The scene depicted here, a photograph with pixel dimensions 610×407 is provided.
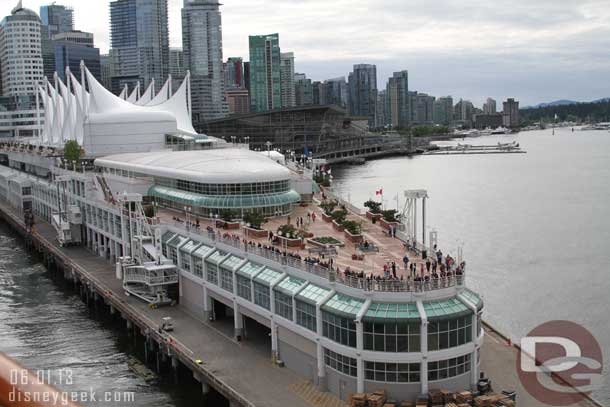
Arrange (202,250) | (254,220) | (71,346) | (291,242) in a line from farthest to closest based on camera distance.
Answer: (254,220)
(71,346)
(202,250)
(291,242)

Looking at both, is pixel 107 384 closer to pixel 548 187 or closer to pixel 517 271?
pixel 517 271

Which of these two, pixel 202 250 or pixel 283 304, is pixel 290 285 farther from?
pixel 202 250

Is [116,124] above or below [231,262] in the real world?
above

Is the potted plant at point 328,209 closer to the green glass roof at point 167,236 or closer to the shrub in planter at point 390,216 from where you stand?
the shrub in planter at point 390,216

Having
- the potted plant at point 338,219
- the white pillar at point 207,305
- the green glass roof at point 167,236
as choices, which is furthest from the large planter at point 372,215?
the green glass roof at point 167,236

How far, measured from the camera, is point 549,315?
124ft

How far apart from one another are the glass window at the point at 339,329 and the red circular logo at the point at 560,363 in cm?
645

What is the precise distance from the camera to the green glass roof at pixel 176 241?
37594 mm

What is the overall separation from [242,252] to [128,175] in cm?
2682

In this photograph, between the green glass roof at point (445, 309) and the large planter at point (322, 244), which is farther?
the large planter at point (322, 244)

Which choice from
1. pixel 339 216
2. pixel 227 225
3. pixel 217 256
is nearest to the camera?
pixel 217 256

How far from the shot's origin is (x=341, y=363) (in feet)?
79.6

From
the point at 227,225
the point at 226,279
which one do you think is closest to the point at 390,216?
the point at 227,225

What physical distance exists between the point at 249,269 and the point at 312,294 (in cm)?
520
